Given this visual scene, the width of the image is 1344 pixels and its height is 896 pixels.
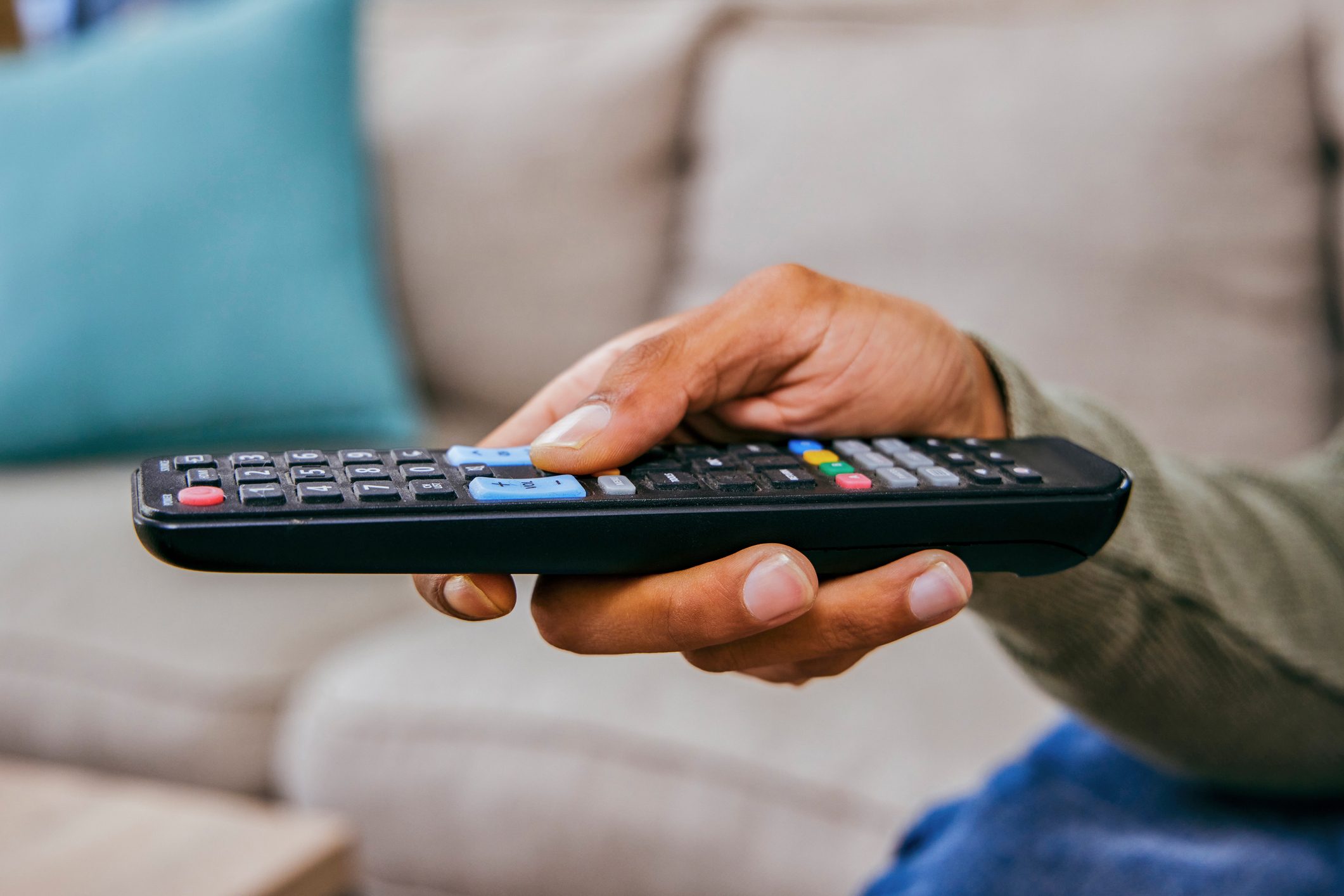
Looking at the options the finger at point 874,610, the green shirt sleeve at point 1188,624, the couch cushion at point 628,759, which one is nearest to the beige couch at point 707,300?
the couch cushion at point 628,759

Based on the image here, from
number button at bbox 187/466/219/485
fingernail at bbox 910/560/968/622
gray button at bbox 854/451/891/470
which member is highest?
number button at bbox 187/466/219/485

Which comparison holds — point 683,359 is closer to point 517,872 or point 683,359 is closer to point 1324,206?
point 517,872

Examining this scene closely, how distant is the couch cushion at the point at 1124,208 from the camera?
80cm

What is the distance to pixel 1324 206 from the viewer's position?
83 centimetres

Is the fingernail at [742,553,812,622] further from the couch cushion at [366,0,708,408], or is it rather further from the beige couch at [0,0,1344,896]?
the couch cushion at [366,0,708,408]

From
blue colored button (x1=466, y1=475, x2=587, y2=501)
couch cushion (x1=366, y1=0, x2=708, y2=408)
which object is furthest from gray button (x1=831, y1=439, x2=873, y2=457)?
couch cushion (x1=366, y1=0, x2=708, y2=408)

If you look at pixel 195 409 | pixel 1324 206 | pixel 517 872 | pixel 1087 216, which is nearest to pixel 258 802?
pixel 517 872

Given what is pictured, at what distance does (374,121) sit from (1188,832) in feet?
3.20

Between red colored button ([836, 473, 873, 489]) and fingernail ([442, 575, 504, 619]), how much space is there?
0.37 feet

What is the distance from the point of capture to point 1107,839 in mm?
472

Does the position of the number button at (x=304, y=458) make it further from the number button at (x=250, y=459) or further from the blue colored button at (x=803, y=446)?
the blue colored button at (x=803, y=446)

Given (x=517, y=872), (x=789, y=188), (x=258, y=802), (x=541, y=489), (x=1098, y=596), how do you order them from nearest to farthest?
(x=541, y=489)
(x=1098, y=596)
(x=517, y=872)
(x=258, y=802)
(x=789, y=188)

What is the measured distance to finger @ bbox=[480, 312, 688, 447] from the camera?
0.47 meters

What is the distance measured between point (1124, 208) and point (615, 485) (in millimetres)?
591
